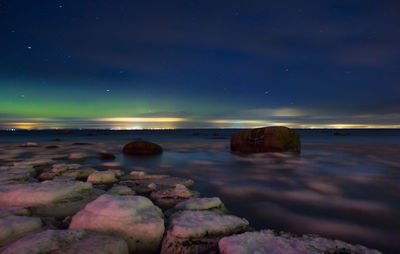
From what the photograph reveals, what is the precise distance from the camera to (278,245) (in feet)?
7.21

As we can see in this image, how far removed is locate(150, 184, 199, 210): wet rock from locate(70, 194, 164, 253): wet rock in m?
1.14

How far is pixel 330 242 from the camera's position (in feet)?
7.72

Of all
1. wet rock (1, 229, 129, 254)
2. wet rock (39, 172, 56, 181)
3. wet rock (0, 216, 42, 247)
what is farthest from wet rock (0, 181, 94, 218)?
wet rock (39, 172, 56, 181)

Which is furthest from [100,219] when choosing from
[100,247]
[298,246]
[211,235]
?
[298,246]

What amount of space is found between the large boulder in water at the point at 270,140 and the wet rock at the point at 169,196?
7.57 meters

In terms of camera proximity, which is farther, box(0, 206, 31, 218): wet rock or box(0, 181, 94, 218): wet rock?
box(0, 181, 94, 218): wet rock

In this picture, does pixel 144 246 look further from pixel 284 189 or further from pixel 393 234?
pixel 284 189

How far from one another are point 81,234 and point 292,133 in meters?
10.9

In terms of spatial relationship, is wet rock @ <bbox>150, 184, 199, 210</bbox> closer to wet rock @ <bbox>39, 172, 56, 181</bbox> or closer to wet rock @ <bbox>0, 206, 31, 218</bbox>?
wet rock @ <bbox>0, 206, 31, 218</bbox>

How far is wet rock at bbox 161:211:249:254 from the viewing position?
228 cm

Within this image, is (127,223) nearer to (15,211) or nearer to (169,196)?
(15,211)

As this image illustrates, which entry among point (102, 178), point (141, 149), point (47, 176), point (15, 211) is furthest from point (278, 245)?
point (141, 149)

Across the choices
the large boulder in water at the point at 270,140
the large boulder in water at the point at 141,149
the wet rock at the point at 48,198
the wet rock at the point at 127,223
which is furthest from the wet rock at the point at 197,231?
the large boulder in water at the point at 270,140

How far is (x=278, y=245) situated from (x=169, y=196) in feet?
7.41
